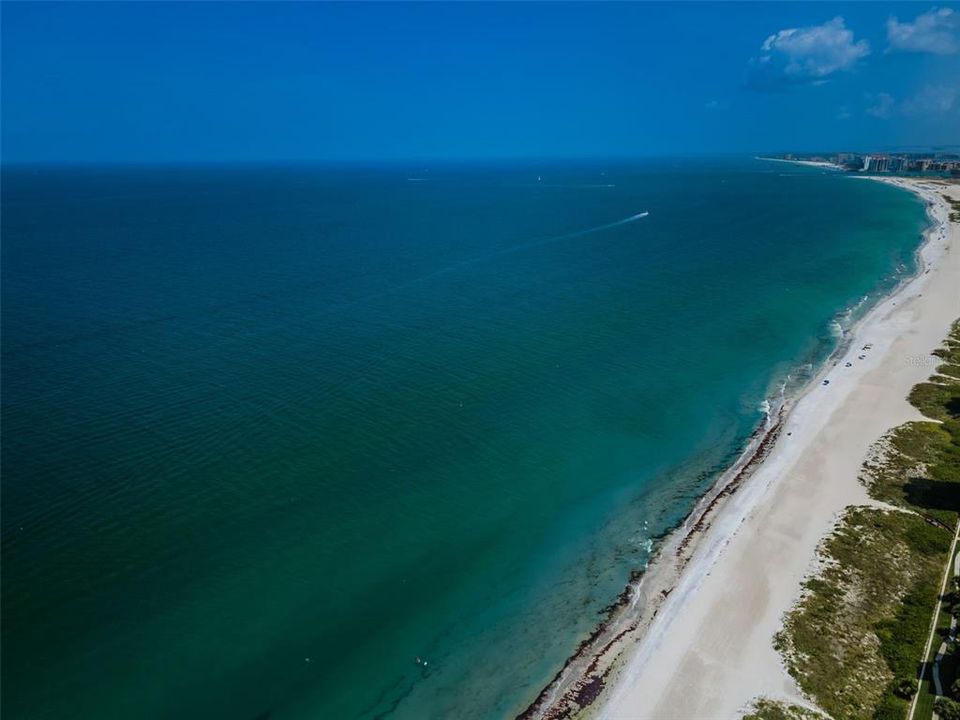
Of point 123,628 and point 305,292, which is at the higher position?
point 305,292

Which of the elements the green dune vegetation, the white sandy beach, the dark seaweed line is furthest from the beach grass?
the dark seaweed line

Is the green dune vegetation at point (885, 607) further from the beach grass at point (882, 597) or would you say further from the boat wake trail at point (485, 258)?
the boat wake trail at point (485, 258)

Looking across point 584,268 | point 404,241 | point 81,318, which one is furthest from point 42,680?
point 404,241

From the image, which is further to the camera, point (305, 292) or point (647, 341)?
point (305, 292)

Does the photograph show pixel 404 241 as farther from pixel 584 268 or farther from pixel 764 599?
pixel 764 599

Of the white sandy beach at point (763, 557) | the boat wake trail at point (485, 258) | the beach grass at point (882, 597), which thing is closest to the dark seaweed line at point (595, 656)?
the white sandy beach at point (763, 557)

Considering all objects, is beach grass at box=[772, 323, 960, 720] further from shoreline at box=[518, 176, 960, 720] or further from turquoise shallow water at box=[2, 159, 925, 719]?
turquoise shallow water at box=[2, 159, 925, 719]

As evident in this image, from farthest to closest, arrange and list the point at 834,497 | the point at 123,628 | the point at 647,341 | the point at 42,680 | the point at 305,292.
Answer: the point at 305,292
the point at 647,341
the point at 834,497
the point at 123,628
the point at 42,680

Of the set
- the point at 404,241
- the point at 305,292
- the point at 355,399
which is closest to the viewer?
the point at 355,399
